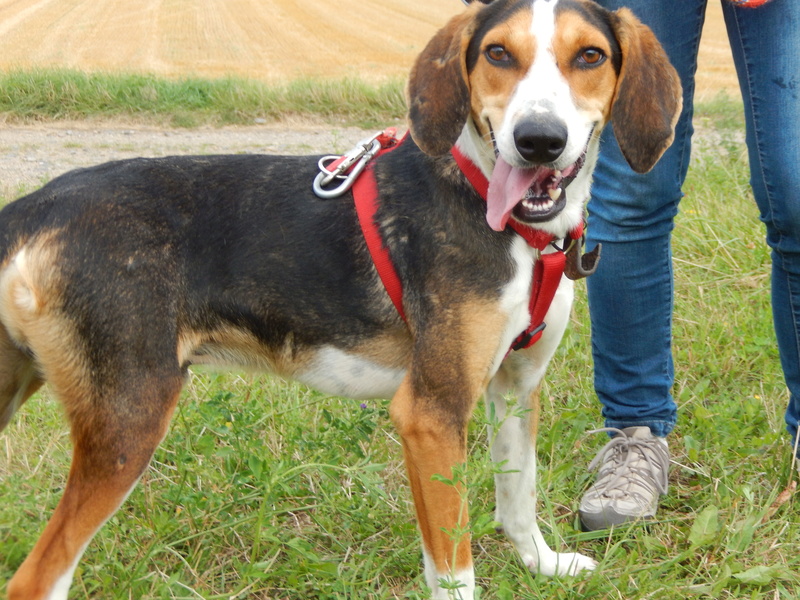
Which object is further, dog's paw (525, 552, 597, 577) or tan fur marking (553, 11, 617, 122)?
dog's paw (525, 552, 597, 577)

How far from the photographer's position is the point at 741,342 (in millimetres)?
4340

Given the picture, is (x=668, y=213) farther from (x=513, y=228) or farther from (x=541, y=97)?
(x=541, y=97)

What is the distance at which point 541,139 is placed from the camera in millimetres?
2303

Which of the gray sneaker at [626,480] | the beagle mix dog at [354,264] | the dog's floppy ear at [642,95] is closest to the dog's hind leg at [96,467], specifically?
the beagle mix dog at [354,264]

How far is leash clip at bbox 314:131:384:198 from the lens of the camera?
2.75 metres

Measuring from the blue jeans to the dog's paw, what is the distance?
72cm

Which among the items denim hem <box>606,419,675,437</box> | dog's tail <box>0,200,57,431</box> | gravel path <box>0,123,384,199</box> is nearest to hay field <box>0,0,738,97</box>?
gravel path <box>0,123,384,199</box>

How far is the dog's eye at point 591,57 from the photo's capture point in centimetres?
249

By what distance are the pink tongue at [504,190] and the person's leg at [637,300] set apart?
85 centimetres

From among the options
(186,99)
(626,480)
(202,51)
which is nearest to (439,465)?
(626,480)

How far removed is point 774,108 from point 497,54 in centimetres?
109

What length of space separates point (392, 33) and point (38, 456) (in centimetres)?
1488

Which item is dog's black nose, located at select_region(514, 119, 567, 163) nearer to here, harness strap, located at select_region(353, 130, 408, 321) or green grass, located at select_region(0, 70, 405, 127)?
harness strap, located at select_region(353, 130, 408, 321)

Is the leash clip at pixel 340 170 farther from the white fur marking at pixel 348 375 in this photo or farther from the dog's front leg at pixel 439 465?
the dog's front leg at pixel 439 465
